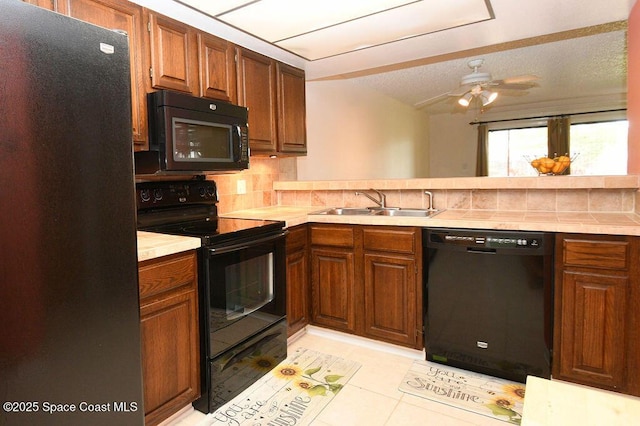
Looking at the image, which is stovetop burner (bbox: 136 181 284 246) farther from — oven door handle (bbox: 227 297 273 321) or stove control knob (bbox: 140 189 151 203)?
oven door handle (bbox: 227 297 273 321)

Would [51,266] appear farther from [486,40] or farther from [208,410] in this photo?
[486,40]

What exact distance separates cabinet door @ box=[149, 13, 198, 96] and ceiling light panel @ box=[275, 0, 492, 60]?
579mm

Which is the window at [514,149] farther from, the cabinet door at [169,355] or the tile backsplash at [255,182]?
the cabinet door at [169,355]

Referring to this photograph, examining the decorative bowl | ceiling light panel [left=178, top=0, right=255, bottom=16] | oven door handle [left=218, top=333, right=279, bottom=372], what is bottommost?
oven door handle [left=218, top=333, right=279, bottom=372]

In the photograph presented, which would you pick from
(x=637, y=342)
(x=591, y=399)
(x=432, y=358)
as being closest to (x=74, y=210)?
(x=591, y=399)

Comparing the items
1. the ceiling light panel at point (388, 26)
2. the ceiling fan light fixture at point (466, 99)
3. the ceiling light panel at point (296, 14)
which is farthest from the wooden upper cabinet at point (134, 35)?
the ceiling fan light fixture at point (466, 99)

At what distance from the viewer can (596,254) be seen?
1873 mm

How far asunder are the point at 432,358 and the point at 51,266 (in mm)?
2106

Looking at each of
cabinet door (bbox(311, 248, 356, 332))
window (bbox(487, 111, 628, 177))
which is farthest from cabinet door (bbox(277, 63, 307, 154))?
window (bbox(487, 111, 628, 177))

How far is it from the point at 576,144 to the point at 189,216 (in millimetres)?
6297

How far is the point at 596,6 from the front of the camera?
81.3 inches

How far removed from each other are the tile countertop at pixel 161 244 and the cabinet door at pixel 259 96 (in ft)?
3.38

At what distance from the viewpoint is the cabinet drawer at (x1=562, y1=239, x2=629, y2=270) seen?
1.83 metres

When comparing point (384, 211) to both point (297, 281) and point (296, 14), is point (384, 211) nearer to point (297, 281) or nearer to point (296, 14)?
point (297, 281)
